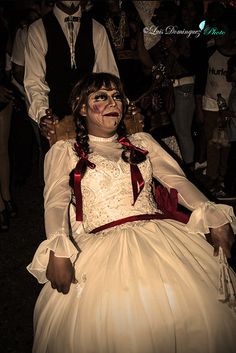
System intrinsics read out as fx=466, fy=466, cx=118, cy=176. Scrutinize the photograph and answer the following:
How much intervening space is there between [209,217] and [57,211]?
73cm

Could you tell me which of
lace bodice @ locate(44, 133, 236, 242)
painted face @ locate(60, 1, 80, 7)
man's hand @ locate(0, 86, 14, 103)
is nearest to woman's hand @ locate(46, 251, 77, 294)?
lace bodice @ locate(44, 133, 236, 242)

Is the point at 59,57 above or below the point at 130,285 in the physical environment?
above

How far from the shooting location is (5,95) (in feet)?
13.6

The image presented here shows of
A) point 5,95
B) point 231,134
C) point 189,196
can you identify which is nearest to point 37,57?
point 5,95

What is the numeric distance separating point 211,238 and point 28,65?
194 centimetres

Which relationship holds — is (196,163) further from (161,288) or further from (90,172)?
(161,288)

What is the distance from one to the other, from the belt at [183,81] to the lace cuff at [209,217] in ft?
10.8

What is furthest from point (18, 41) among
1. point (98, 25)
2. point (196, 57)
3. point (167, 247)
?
point (167, 247)

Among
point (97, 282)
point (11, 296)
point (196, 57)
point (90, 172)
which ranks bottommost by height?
point (11, 296)

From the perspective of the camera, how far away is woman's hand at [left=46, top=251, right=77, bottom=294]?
6.68 feet

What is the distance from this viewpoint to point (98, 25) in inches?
141

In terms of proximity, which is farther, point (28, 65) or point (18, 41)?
point (18, 41)

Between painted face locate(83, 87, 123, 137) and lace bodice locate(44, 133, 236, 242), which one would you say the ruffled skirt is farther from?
painted face locate(83, 87, 123, 137)

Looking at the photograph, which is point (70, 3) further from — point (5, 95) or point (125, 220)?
point (125, 220)
